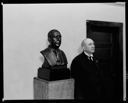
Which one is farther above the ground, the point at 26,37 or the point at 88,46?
the point at 26,37

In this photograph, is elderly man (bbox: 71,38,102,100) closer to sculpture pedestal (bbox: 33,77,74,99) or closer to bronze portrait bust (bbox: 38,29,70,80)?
sculpture pedestal (bbox: 33,77,74,99)

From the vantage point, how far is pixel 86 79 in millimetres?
2891

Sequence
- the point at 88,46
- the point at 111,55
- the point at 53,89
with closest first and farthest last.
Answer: the point at 53,89 < the point at 88,46 < the point at 111,55

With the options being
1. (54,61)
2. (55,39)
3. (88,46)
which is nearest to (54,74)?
(54,61)

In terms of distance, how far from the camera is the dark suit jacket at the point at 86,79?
2.87m

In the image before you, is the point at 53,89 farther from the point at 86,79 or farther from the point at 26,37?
the point at 26,37

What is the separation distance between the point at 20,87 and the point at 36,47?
2.21 feet

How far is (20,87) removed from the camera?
9.50 ft

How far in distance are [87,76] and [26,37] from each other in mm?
1129

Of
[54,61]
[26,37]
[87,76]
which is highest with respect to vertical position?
[26,37]

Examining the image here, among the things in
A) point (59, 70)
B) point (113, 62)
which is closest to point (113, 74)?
point (113, 62)

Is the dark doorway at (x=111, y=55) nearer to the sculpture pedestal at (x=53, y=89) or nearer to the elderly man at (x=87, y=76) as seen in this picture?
the elderly man at (x=87, y=76)

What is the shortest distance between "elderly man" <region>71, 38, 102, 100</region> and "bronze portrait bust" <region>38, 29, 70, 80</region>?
33 cm

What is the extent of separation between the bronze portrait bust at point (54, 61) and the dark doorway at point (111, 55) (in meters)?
1.20
